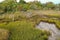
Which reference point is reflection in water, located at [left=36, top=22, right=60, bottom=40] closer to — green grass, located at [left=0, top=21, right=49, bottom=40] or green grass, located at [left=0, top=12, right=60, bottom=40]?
green grass, located at [left=0, top=12, right=60, bottom=40]

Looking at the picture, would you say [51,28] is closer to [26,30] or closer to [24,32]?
[26,30]

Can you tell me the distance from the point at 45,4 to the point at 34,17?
→ 458 inches

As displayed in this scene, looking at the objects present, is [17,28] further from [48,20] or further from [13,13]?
[13,13]

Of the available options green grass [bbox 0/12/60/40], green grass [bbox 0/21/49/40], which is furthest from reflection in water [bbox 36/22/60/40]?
green grass [bbox 0/21/49/40]

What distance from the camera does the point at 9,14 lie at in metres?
28.8

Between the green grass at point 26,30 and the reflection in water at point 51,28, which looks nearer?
the green grass at point 26,30

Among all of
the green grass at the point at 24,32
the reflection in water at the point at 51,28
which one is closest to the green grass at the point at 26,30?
the green grass at the point at 24,32

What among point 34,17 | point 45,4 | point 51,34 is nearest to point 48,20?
point 34,17

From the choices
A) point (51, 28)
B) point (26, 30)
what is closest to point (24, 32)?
point (26, 30)

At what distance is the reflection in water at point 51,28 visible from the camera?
68.0ft

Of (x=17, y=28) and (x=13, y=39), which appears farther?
(x=17, y=28)

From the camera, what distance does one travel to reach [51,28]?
2302 centimetres

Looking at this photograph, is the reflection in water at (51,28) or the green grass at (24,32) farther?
the reflection in water at (51,28)

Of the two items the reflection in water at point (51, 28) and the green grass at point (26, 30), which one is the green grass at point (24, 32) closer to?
the green grass at point (26, 30)
